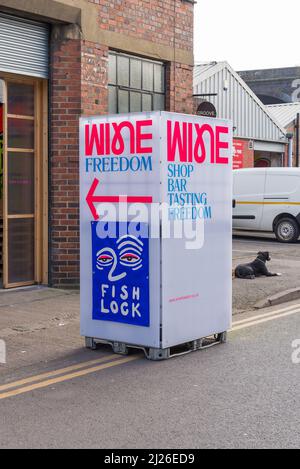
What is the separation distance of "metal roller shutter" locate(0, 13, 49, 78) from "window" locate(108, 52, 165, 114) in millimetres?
1275

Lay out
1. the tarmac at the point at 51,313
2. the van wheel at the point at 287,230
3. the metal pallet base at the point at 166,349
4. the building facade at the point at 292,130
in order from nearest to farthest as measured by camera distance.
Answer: the metal pallet base at the point at 166,349 < the tarmac at the point at 51,313 < the van wheel at the point at 287,230 < the building facade at the point at 292,130

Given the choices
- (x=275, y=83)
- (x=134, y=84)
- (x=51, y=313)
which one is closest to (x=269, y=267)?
(x=134, y=84)

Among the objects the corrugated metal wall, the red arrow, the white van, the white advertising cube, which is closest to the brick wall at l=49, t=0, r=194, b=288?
the white advertising cube

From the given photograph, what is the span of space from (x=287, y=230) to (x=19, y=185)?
1132 centimetres

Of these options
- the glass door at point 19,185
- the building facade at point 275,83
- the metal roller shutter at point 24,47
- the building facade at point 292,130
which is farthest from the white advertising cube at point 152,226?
the building facade at point 275,83

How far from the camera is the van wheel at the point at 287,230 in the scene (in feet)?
68.5

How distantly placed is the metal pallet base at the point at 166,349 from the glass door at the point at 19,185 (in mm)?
3707

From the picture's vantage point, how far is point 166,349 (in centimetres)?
740

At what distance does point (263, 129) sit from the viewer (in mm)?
31047

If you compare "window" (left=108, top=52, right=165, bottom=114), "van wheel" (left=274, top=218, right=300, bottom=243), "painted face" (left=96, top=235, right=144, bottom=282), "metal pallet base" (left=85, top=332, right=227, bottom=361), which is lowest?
"metal pallet base" (left=85, top=332, right=227, bottom=361)

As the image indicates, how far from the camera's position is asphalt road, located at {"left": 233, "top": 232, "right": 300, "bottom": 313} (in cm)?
1114

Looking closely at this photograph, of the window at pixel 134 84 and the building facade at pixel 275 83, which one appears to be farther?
the building facade at pixel 275 83

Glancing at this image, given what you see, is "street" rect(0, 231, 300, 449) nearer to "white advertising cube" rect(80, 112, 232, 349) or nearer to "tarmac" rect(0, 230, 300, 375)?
"tarmac" rect(0, 230, 300, 375)

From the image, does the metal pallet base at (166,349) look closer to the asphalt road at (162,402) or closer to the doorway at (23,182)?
the asphalt road at (162,402)
